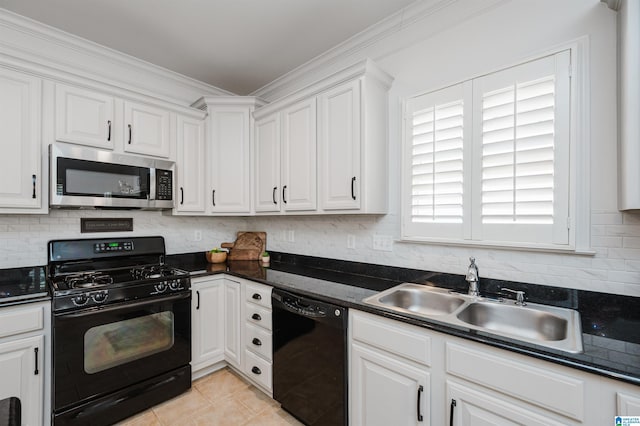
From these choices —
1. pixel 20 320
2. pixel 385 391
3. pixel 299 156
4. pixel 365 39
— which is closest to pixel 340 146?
pixel 299 156

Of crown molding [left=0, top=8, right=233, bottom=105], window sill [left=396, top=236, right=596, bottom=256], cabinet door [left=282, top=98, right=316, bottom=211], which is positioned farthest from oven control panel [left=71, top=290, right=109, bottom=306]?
window sill [left=396, top=236, right=596, bottom=256]

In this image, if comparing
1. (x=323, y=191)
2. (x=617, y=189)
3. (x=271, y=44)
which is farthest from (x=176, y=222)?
(x=617, y=189)

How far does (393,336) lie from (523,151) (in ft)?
3.95

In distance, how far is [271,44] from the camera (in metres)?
2.41

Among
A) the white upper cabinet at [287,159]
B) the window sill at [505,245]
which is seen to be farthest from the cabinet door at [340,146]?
the window sill at [505,245]

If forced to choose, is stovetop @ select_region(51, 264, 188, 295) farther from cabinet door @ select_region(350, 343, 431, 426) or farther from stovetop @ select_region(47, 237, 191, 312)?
cabinet door @ select_region(350, 343, 431, 426)

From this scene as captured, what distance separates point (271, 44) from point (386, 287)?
2.15 meters

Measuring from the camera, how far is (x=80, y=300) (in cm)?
175

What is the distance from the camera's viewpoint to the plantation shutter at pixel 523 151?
145 centimetres

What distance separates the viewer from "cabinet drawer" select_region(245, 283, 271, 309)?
6.88 ft

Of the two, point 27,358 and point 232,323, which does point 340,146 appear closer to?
point 232,323

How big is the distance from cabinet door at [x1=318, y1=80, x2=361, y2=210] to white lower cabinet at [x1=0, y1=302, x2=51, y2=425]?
1891mm

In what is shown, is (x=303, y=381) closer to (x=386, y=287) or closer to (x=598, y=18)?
(x=386, y=287)

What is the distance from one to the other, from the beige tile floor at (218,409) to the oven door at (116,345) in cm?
25
